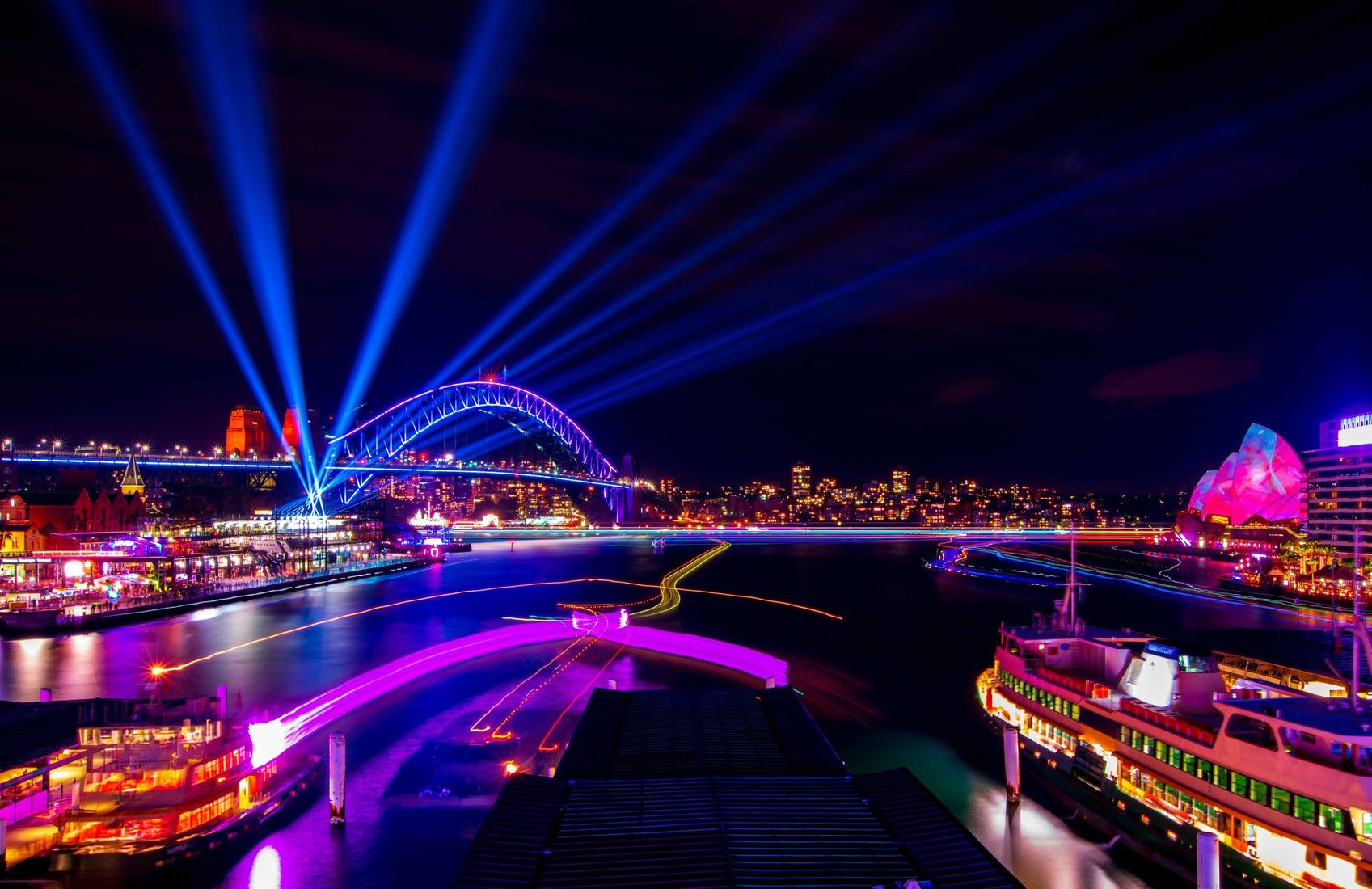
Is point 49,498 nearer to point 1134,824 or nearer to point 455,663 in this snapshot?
point 455,663

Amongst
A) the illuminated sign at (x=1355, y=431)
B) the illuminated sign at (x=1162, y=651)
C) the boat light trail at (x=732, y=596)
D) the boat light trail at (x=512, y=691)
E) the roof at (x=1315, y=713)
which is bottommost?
the boat light trail at (x=732, y=596)

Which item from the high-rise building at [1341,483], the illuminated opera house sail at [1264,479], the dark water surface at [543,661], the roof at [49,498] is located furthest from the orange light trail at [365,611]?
the illuminated opera house sail at [1264,479]

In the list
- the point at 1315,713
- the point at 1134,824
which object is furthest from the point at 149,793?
the point at 1315,713

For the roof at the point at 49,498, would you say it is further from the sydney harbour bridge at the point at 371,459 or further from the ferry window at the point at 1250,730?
the ferry window at the point at 1250,730

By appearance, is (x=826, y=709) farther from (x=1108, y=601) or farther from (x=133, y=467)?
(x=133, y=467)

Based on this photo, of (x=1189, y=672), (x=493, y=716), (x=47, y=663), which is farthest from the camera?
(x=47, y=663)

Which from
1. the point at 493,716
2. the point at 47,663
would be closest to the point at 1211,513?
the point at 493,716

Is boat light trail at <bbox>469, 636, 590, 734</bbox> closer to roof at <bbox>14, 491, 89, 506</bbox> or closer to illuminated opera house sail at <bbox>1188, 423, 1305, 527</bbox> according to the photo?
roof at <bbox>14, 491, 89, 506</bbox>
